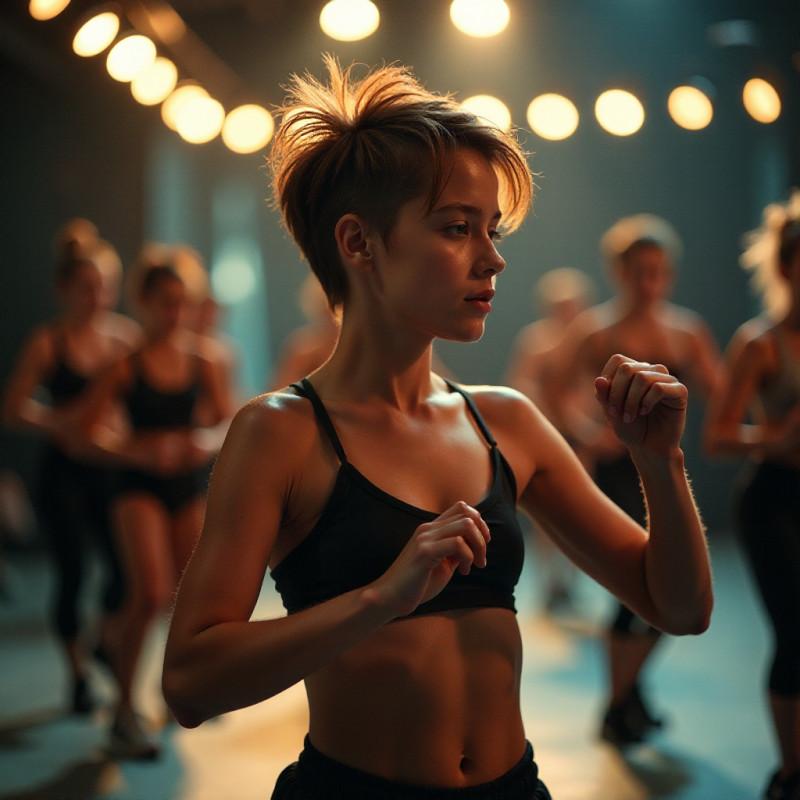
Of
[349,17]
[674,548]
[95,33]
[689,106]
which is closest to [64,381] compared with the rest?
[95,33]

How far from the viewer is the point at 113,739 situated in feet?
9.90

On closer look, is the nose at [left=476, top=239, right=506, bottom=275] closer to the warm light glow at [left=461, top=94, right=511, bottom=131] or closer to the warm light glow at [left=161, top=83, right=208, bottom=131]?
the warm light glow at [left=461, top=94, right=511, bottom=131]

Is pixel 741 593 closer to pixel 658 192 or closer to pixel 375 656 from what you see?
pixel 658 192

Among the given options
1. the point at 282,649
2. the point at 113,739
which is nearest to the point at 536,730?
the point at 113,739

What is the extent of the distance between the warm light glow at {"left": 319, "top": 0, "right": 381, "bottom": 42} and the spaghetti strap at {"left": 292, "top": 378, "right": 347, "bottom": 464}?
189cm

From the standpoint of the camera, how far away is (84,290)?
12.1 ft

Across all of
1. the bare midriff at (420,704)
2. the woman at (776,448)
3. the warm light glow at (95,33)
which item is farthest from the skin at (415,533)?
the warm light glow at (95,33)

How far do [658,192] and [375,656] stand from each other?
22.4 feet

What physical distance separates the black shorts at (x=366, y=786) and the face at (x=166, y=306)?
233 cm

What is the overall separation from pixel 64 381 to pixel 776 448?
2712mm

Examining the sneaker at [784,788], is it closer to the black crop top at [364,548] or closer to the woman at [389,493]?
the woman at [389,493]

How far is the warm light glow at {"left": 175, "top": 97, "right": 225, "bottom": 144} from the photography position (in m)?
4.05

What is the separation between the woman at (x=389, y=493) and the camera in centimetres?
105

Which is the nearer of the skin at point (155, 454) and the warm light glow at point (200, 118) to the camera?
the skin at point (155, 454)
